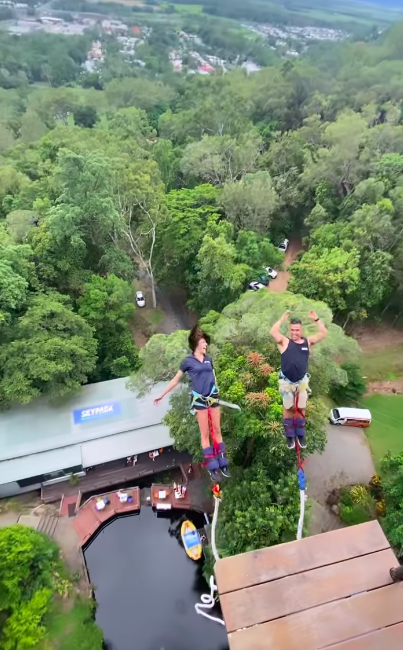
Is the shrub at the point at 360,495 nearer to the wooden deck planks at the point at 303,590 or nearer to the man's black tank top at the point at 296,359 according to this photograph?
the man's black tank top at the point at 296,359

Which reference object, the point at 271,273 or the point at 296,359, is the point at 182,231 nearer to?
the point at 271,273

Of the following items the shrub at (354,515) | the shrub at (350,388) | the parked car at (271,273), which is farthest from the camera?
the parked car at (271,273)

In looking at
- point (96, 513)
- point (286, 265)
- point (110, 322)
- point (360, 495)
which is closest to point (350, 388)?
point (360, 495)

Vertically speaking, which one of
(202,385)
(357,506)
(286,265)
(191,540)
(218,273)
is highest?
(202,385)

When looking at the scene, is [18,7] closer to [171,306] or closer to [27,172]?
[27,172]

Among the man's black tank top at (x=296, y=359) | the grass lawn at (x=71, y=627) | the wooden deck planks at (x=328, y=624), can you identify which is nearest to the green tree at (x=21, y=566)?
the grass lawn at (x=71, y=627)
